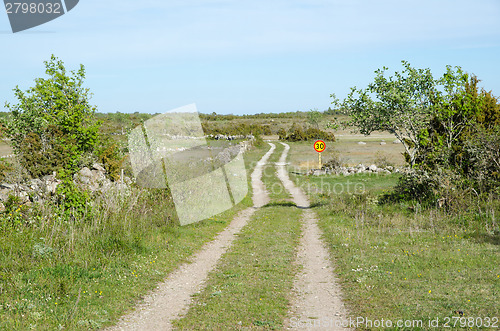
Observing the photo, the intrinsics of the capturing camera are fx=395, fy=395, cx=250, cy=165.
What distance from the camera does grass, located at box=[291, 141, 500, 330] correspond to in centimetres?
778

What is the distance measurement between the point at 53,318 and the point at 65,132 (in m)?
13.2

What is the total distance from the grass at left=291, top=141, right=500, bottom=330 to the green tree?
11668 mm

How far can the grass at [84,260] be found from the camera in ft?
24.4

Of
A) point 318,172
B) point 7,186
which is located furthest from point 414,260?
point 318,172

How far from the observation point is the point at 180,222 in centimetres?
1565

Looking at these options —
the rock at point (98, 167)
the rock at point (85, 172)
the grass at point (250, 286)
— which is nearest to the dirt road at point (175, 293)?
the grass at point (250, 286)

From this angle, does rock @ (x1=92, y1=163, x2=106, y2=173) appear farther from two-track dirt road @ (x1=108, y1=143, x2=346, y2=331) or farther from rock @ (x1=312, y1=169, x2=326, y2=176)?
rock @ (x1=312, y1=169, x2=326, y2=176)

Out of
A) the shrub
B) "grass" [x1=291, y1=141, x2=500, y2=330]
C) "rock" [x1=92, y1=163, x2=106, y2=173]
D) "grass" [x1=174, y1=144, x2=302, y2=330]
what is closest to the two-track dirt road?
"grass" [x1=174, y1=144, x2=302, y2=330]

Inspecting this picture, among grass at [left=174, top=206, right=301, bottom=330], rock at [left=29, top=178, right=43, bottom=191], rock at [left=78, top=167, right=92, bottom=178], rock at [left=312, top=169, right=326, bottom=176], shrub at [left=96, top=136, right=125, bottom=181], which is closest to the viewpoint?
grass at [left=174, top=206, right=301, bottom=330]

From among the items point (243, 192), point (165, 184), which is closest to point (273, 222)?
point (165, 184)

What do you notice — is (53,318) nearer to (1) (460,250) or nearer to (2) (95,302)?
(2) (95,302)

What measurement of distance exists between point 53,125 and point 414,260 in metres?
16.0

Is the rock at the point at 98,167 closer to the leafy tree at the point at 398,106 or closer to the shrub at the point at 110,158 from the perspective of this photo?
the shrub at the point at 110,158

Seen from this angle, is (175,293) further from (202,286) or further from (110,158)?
(110,158)
